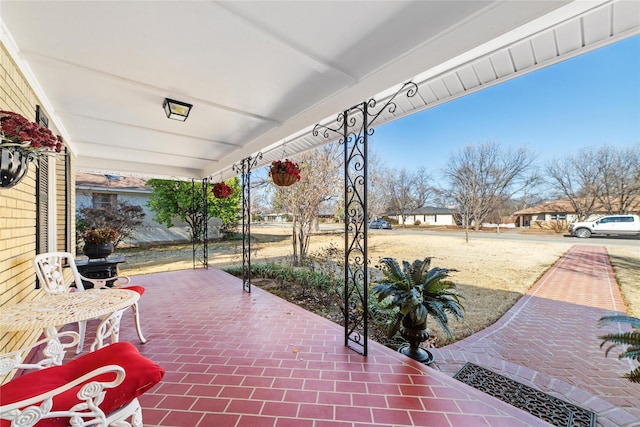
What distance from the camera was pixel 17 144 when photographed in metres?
1.47

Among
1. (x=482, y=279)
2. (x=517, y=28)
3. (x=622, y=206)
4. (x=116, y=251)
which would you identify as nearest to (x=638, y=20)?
(x=517, y=28)

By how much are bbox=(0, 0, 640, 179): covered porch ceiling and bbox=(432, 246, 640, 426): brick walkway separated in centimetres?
257

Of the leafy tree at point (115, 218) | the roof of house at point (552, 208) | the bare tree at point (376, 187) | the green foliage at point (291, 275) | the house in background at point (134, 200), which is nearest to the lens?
the green foliage at point (291, 275)

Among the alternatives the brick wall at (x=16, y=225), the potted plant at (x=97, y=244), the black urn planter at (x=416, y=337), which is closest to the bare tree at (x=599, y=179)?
the black urn planter at (x=416, y=337)

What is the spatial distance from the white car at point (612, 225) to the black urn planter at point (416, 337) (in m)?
4.02

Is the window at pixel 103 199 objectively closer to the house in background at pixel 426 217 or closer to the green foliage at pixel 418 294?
the house in background at pixel 426 217

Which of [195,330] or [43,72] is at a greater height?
[43,72]

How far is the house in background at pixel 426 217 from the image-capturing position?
8758mm

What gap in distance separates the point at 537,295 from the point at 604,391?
9.48 ft

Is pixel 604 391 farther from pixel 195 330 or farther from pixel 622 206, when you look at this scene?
pixel 195 330

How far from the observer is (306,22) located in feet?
5.16

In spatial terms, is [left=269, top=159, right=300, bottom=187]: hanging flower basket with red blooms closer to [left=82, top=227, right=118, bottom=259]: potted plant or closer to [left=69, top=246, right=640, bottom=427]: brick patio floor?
[left=69, top=246, right=640, bottom=427]: brick patio floor

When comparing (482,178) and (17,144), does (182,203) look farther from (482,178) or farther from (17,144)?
(482,178)

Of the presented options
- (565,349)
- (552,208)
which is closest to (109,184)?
(565,349)
